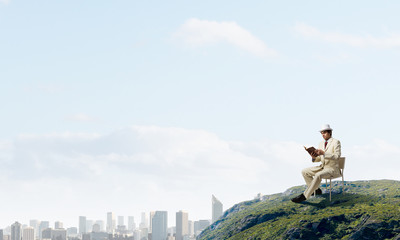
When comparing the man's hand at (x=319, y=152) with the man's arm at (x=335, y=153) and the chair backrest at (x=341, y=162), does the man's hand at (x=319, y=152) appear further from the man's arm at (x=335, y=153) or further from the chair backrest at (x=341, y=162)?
the chair backrest at (x=341, y=162)

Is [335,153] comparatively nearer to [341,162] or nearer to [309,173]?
[341,162]

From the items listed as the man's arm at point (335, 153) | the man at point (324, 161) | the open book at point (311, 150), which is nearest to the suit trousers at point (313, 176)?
the man at point (324, 161)

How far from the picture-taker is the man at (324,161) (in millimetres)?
26078

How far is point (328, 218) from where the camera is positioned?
2995 cm

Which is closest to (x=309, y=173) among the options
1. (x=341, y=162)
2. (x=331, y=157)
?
(x=331, y=157)

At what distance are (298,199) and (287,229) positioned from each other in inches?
211

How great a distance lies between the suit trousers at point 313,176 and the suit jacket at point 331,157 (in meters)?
0.17

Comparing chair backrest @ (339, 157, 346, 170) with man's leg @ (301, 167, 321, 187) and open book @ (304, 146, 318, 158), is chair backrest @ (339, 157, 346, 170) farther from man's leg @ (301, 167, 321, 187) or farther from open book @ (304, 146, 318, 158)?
open book @ (304, 146, 318, 158)

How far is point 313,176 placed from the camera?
88.3ft

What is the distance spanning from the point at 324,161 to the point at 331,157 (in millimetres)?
434

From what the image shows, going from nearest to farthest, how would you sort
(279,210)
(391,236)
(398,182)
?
(391,236) → (279,210) → (398,182)

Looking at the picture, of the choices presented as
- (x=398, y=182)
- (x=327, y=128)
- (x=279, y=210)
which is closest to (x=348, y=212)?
(x=327, y=128)

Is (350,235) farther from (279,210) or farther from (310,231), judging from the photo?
(279,210)

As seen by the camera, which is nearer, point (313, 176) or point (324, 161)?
point (324, 161)
